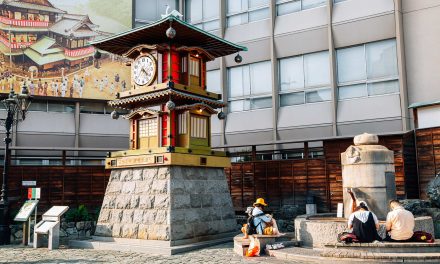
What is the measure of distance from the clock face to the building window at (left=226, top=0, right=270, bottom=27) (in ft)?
42.5

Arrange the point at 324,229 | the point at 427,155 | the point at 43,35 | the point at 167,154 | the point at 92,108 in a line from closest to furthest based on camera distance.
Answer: the point at 324,229 → the point at 167,154 → the point at 427,155 → the point at 43,35 → the point at 92,108

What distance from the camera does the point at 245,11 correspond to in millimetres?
28906

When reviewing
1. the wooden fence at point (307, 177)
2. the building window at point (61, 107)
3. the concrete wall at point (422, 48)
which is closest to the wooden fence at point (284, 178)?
the wooden fence at point (307, 177)

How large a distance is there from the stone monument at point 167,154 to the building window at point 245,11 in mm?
10996

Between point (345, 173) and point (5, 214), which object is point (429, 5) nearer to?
point (345, 173)

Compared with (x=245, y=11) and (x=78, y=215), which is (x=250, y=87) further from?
(x=78, y=215)

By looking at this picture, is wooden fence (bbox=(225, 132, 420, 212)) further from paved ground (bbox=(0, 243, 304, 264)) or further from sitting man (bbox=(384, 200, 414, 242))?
sitting man (bbox=(384, 200, 414, 242))

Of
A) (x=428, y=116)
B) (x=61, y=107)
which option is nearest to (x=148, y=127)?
(x=428, y=116)

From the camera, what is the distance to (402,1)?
2316 centimetres

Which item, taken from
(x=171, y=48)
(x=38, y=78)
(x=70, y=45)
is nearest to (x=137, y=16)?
(x=70, y=45)

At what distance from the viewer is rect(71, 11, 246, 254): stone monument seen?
15.7 m

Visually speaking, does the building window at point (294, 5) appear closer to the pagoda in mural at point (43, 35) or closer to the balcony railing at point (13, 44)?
the pagoda in mural at point (43, 35)

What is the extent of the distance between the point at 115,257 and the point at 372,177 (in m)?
8.46

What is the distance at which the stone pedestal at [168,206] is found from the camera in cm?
1544
